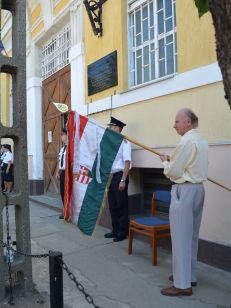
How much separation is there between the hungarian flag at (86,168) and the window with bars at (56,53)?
546 centimetres

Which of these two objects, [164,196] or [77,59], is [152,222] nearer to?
[164,196]

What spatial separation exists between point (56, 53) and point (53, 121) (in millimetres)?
1684

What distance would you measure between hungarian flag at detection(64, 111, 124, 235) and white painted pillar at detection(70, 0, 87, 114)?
3.43m

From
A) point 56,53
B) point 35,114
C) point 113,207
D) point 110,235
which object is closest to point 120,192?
point 113,207

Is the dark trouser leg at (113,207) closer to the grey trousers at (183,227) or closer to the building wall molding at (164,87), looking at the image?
the building wall molding at (164,87)

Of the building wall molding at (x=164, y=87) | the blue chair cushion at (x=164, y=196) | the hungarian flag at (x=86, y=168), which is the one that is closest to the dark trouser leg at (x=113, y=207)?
the blue chair cushion at (x=164, y=196)

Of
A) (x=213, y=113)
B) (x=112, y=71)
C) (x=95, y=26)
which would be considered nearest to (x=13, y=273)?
(x=213, y=113)

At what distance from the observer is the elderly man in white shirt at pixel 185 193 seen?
429 cm

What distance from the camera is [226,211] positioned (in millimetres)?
5082

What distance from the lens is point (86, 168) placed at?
197 inches

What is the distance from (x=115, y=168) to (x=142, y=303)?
8.86 feet

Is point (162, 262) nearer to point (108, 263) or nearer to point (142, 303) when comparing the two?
point (108, 263)

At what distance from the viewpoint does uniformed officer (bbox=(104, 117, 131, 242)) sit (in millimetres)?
6598

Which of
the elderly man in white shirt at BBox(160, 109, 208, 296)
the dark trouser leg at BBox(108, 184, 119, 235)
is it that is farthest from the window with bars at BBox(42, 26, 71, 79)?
the elderly man in white shirt at BBox(160, 109, 208, 296)
